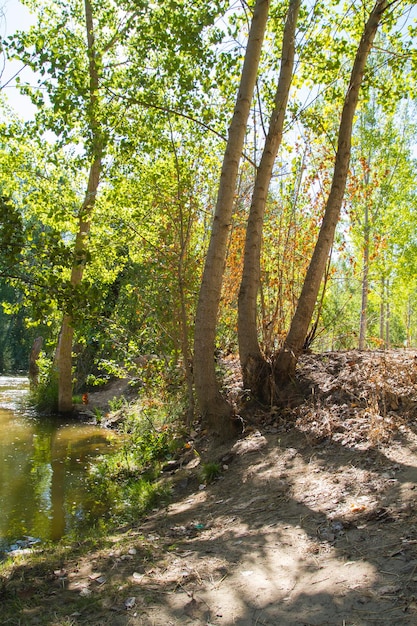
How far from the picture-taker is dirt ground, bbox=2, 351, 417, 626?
300 centimetres

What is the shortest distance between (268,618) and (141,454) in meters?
Answer: 5.63

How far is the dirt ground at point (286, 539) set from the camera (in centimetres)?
300

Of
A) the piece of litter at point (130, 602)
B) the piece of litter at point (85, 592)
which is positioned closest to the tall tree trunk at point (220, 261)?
the piece of litter at point (85, 592)

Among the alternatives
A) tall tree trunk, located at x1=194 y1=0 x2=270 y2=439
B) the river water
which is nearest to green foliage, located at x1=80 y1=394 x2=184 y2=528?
the river water

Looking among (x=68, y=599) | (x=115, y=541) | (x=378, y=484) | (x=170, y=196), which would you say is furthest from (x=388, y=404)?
(x=170, y=196)

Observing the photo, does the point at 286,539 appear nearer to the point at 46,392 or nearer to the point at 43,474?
the point at 43,474

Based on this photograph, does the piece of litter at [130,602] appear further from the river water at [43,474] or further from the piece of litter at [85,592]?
the river water at [43,474]

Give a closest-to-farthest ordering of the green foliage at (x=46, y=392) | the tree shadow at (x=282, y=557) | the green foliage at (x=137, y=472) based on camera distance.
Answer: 1. the tree shadow at (x=282, y=557)
2. the green foliage at (x=137, y=472)
3. the green foliage at (x=46, y=392)

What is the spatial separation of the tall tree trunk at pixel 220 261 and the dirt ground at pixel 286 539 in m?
0.68

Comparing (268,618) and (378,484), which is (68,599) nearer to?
(268,618)

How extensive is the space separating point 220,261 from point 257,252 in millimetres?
697

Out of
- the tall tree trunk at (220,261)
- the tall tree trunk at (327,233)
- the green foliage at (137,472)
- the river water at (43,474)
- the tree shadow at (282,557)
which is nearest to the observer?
the tree shadow at (282,557)

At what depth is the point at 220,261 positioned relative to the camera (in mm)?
6934

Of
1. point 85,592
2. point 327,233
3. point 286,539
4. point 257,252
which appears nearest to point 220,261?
point 257,252
